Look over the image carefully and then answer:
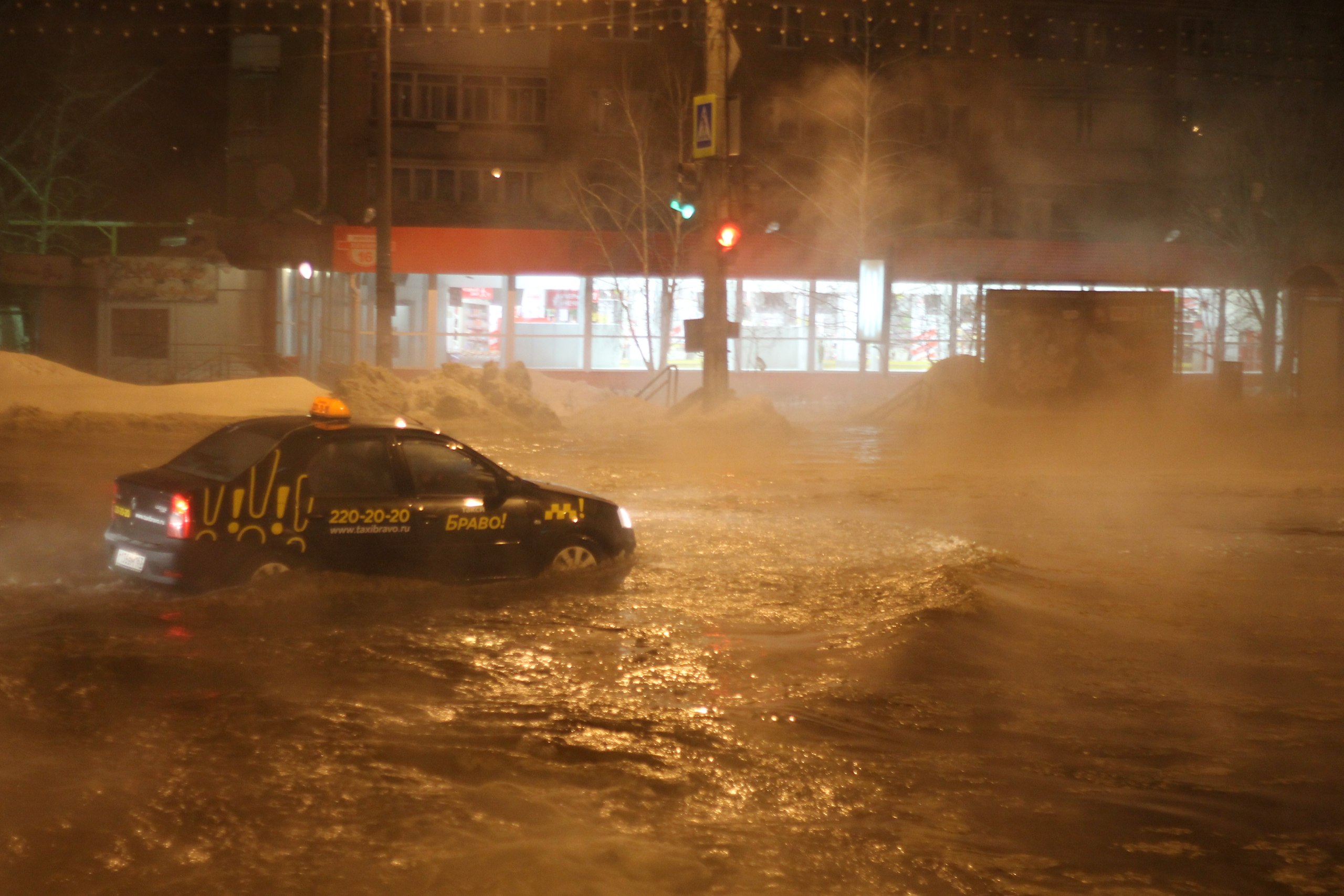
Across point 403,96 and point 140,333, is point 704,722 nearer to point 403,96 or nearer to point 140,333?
point 140,333

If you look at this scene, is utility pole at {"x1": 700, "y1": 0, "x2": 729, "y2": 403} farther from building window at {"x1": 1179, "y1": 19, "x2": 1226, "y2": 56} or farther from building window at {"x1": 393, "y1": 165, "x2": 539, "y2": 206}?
building window at {"x1": 1179, "y1": 19, "x2": 1226, "y2": 56}

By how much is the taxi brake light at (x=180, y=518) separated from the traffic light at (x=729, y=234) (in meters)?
13.0

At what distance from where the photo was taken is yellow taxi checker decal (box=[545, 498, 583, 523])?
8.98 meters

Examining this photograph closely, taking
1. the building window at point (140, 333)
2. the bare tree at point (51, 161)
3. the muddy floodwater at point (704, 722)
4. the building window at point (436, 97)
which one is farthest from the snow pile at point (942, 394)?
the bare tree at point (51, 161)

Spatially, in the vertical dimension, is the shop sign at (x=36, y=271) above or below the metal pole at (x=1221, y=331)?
above

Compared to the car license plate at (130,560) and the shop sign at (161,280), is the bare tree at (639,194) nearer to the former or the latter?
the shop sign at (161,280)

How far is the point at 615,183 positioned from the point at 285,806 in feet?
107

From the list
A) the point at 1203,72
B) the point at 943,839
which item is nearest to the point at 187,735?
the point at 943,839

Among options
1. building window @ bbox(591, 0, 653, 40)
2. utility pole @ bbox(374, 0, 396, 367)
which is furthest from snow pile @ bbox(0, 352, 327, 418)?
building window @ bbox(591, 0, 653, 40)

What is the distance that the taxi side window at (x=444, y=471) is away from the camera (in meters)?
8.50

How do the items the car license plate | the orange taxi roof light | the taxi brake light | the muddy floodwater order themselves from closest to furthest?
the muddy floodwater → the taxi brake light → the car license plate → the orange taxi roof light

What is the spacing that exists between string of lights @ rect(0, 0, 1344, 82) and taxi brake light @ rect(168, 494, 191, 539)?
1079 inches

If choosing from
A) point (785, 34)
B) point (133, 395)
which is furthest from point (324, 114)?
point (133, 395)

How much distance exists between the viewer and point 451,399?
2169 cm
